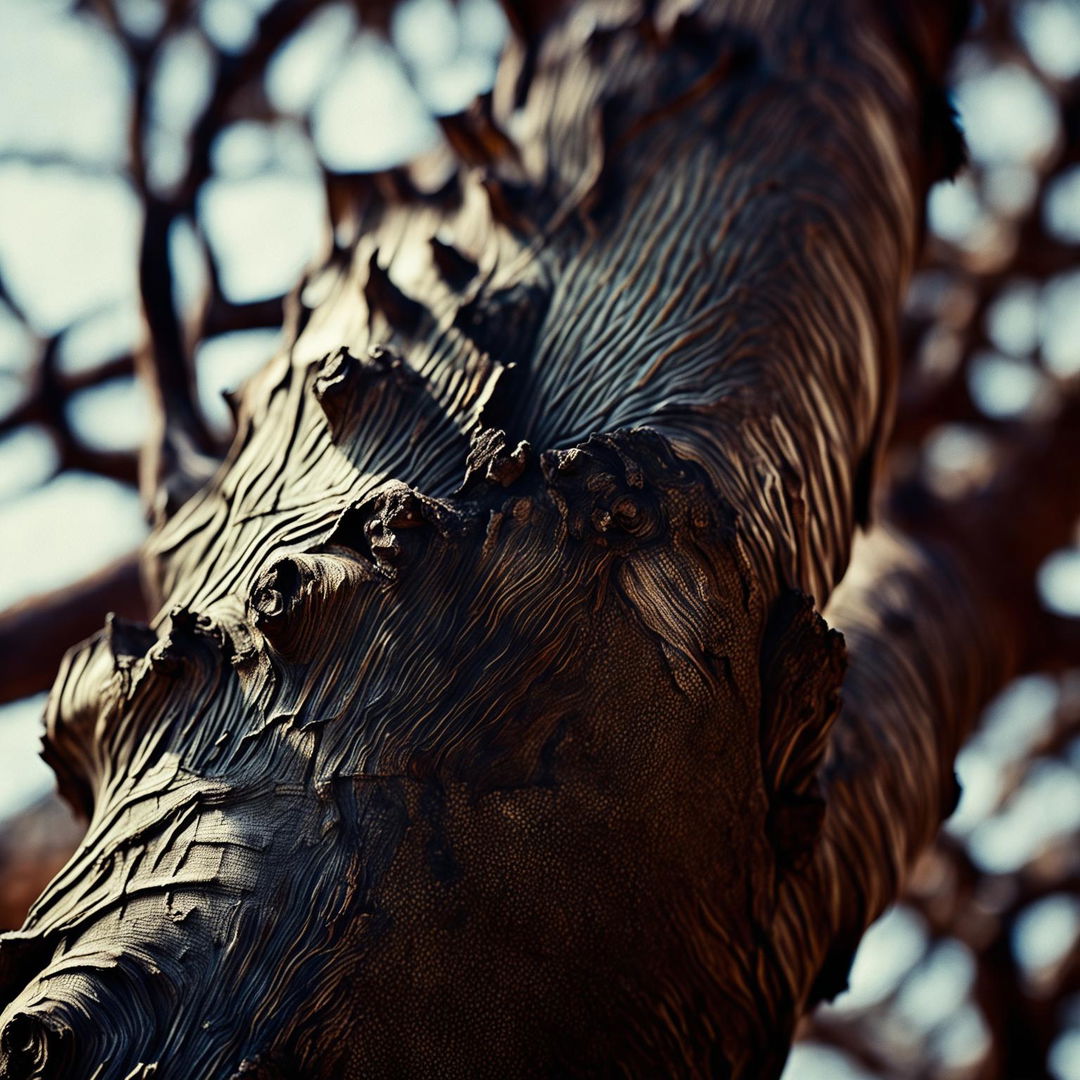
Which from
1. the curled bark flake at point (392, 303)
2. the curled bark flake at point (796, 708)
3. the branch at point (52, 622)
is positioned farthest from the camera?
the branch at point (52, 622)

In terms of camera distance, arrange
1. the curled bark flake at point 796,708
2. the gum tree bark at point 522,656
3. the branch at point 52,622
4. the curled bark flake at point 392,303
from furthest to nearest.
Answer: the branch at point 52,622 < the curled bark flake at point 392,303 < the curled bark flake at point 796,708 < the gum tree bark at point 522,656

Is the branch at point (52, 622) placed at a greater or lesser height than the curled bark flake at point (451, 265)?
lesser

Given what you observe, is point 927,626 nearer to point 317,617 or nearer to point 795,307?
point 795,307

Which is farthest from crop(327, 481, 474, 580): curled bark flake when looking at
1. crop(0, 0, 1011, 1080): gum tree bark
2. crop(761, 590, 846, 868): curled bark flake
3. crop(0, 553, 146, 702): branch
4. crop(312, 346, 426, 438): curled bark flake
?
crop(0, 553, 146, 702): branch

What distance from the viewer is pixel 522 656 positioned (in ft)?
3.19

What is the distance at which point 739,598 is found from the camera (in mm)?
1041

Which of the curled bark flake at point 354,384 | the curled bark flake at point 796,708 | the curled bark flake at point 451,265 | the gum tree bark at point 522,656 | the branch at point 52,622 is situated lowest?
the branch at point 52,622

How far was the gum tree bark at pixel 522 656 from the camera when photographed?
91 centimetres

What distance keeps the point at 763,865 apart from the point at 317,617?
415 mm

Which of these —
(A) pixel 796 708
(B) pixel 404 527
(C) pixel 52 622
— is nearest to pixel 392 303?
(B) pixel 404 527

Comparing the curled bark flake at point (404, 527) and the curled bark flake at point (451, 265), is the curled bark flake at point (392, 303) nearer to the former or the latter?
the curled bark flake at point (451, 265)

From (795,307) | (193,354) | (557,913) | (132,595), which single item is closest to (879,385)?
(795,307)

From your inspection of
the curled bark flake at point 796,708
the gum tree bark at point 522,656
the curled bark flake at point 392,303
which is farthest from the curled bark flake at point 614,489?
the curled bark flake at point 392,303

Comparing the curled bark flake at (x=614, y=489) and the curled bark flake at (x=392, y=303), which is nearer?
the curled bark flake at (x=614, y=489)
